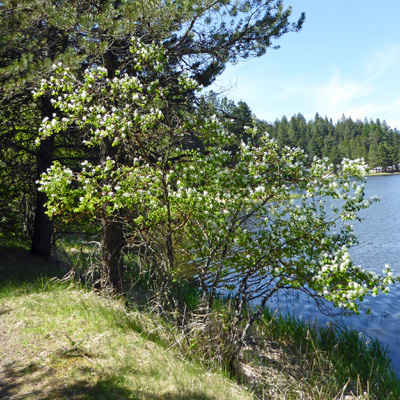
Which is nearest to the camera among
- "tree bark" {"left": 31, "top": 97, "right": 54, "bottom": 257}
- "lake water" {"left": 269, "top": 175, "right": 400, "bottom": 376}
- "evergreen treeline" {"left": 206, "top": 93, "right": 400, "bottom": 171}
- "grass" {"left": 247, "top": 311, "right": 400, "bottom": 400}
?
"grass" {"left": 247, "top": 311, "right": 400, "bottom": 400}

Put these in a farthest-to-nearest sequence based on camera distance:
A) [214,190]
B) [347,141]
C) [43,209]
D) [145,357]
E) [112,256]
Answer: [347,141] → [43,209] → [112,256] → [214,190] → [145,357]

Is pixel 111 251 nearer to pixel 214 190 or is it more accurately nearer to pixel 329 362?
pixel 214 190

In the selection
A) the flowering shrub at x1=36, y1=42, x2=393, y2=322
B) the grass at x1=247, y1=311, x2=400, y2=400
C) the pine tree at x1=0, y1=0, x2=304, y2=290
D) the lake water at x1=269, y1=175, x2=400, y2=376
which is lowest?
the lake water at x1=269, y1=175, x2=400, y2=376

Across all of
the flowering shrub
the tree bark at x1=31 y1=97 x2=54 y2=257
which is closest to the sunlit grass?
the flowering shrub

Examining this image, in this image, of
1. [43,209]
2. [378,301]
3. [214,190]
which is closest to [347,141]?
→ [378,301]

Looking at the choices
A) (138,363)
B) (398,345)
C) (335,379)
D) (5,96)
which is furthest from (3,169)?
(398,345)

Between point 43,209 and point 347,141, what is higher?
point 347,141

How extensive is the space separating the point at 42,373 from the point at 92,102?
473cm

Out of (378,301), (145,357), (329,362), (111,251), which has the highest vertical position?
(111,251)

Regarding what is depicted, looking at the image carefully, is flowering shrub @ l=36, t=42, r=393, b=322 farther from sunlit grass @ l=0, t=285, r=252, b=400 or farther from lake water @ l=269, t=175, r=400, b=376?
sunlit grass @ l=0, t=285, r=252, b=400

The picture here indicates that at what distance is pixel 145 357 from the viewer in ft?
18.1

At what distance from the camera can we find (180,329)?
A: 22.5ft

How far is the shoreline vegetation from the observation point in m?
4.81

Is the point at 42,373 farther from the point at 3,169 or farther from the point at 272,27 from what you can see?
the point at 272,27
